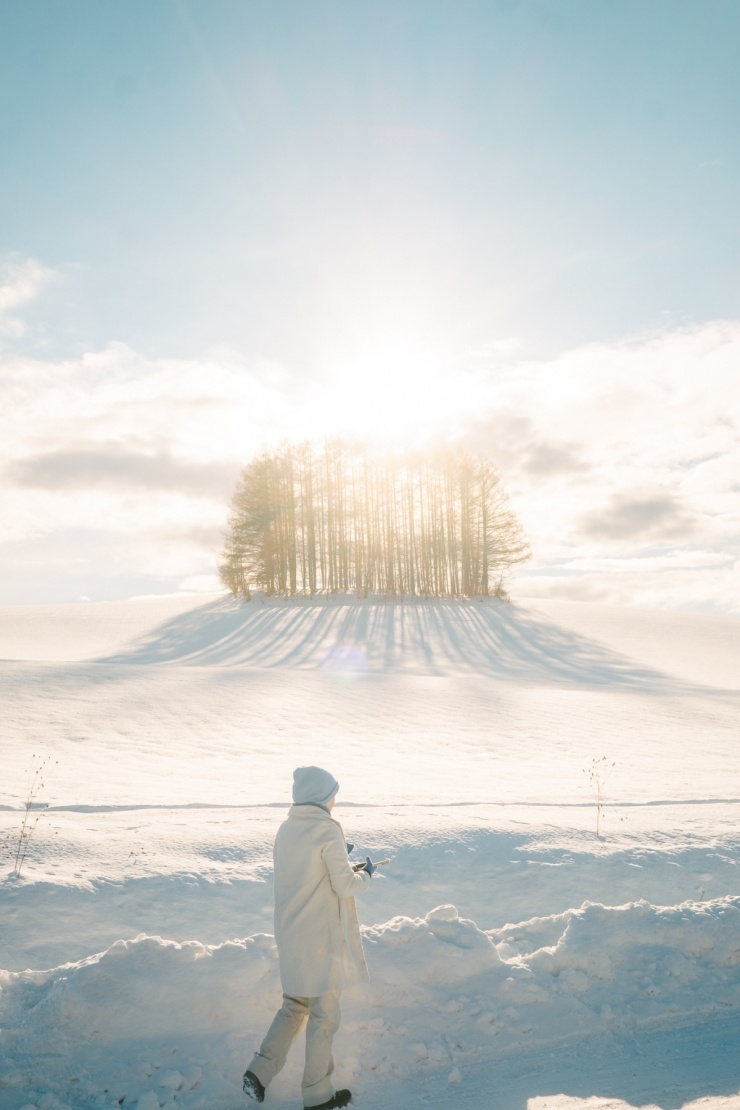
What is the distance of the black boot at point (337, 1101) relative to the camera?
3.82 meters

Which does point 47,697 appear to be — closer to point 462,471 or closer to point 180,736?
point 180,736

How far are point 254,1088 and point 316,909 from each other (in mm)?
873

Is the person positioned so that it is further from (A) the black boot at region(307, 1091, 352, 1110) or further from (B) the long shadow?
(B) the long shadow

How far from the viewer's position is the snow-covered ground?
4105mm

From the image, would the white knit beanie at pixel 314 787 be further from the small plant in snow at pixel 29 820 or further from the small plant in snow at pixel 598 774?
the small plant in snow at pixel 598 774

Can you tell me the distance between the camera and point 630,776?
11.6 metres

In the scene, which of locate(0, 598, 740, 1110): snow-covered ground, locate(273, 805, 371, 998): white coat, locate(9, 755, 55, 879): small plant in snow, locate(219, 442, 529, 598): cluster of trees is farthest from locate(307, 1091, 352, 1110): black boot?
locate(219, 442, 529, 598): cluster of trees

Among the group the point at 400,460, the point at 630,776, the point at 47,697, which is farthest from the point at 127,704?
the point at 400,460

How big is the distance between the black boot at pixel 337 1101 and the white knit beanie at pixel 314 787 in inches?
56.7

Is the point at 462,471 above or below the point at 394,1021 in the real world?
above

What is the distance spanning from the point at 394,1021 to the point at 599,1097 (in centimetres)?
114

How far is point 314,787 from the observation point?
3.98 metres

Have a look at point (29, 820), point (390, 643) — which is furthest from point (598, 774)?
point (390, 643)

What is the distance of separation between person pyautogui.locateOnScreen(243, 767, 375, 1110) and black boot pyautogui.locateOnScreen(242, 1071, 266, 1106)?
0.05 feet
